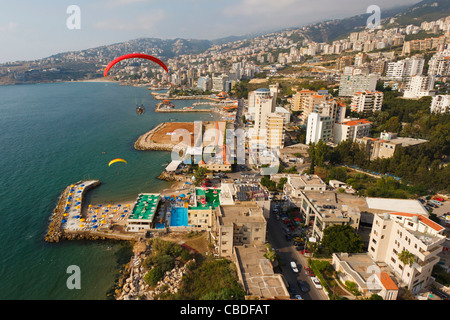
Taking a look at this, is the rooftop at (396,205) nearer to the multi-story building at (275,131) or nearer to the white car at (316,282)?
the white car at (316,282)

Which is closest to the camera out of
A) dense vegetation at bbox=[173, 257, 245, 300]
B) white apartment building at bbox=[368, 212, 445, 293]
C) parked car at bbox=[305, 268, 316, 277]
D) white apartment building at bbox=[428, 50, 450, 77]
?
dense vegetation at bbox=[173, 257, 245, 300]

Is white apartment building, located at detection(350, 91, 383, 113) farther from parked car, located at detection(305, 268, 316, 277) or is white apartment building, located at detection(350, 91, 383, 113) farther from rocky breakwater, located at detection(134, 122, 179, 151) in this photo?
parked car, located at detection(305, 268, 316, 277)

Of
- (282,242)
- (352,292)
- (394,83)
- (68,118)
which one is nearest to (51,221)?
(282,242)

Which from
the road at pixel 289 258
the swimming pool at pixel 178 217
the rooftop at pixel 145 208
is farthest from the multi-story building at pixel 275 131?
the rooftop at pixel 145 208

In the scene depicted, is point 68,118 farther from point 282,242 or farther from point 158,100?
point 282,242

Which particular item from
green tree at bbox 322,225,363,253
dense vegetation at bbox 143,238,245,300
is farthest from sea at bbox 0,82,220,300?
green tree at bbox 322,225,363,253

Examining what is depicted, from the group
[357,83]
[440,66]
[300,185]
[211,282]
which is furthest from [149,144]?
[440,66]

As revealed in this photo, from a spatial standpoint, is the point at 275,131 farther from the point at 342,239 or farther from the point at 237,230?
the point at 237,230
